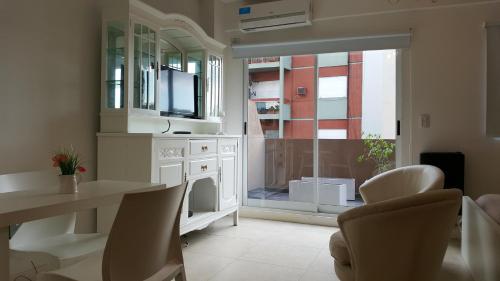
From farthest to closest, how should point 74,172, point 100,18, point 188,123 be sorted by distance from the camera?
point 188,123, point 100,18, point 74,172

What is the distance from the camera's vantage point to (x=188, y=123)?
3887 millimetres

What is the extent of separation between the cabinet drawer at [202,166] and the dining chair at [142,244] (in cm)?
174

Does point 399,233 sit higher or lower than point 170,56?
lower

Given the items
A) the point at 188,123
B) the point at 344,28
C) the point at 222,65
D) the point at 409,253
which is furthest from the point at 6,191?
the point at 344,28

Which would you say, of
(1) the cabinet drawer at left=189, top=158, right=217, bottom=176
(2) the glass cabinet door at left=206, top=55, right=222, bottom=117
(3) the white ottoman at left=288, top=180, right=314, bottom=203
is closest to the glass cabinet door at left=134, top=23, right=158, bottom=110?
(1) the cabinet drawer at left=189, top=158, right=217, bottom=176

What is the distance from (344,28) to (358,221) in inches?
111

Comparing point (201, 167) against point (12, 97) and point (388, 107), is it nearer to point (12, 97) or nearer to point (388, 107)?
point (12, 97)

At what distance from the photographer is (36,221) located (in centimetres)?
194

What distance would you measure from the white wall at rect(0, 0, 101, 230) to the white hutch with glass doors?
11 cm

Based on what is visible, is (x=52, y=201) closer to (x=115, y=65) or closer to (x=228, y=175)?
(x=115, y=65)

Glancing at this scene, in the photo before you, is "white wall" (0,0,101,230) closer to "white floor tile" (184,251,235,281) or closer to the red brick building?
"white floor tile" (184,251,235,281)

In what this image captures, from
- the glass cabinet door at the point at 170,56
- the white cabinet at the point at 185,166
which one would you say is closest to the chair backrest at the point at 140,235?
the white cabinet at the point at 185,166

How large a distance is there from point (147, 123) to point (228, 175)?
103 cm

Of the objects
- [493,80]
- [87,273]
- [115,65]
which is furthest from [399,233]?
[493,80]
